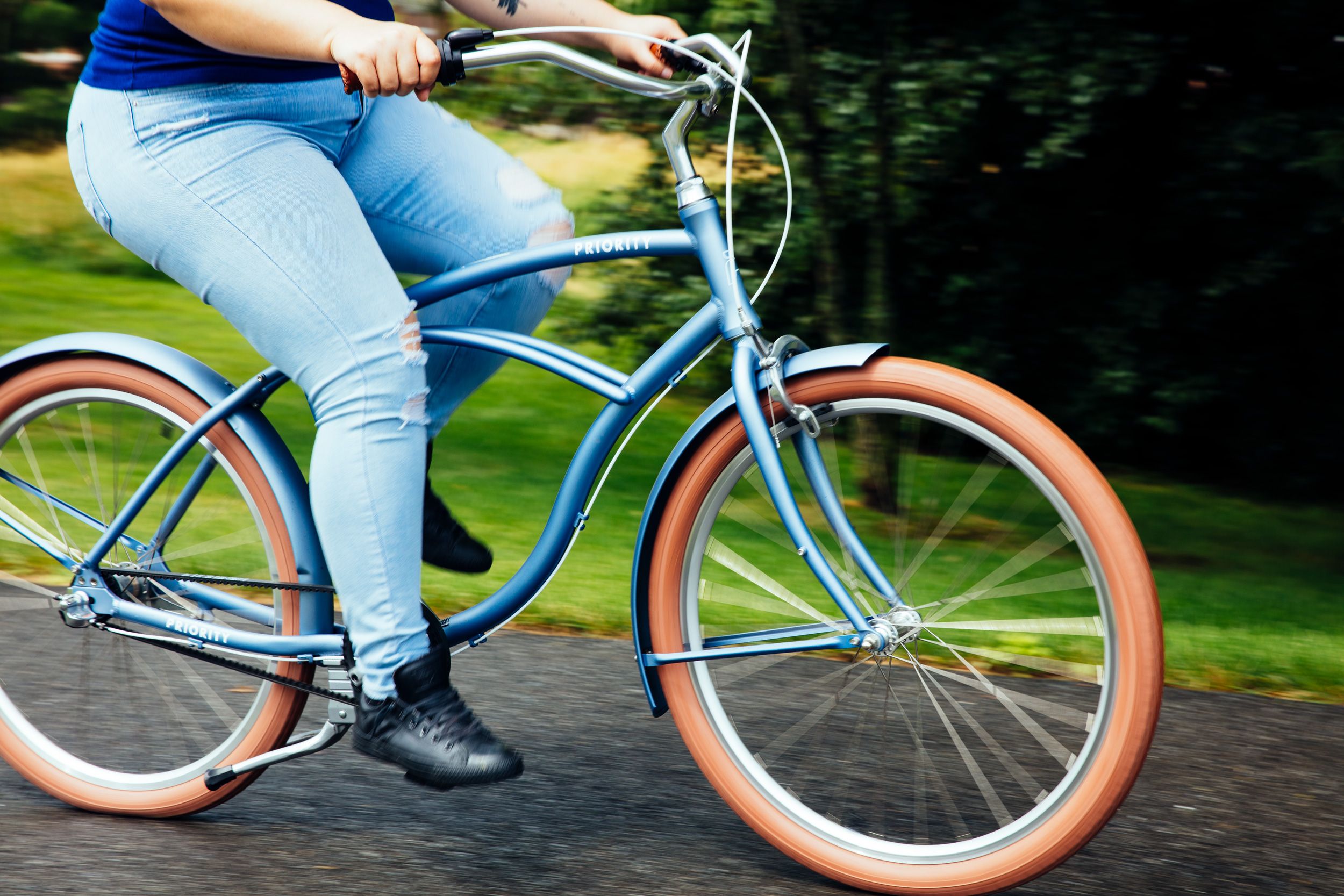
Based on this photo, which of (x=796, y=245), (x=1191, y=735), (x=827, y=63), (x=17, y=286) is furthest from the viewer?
(x=17, y=286)

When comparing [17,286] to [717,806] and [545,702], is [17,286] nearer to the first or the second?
[545,702]

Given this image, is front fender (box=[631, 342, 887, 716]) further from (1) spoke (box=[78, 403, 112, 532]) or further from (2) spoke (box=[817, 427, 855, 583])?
(1) spoke (box=[78, 403, 112, 532])

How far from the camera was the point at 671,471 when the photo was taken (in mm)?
2432

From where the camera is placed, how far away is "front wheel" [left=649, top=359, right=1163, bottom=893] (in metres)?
2.17

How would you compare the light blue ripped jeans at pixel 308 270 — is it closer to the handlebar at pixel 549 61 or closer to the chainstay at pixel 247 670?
the chainstay at pixel 247 670

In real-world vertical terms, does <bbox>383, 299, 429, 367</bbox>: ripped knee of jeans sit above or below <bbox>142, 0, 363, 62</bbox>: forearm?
below

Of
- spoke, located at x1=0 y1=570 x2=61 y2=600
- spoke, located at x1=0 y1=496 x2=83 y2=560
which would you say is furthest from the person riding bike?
spoke, located at x1=0 y1=570 x2=61 y2=600

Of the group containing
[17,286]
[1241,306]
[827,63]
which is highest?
[827,63]

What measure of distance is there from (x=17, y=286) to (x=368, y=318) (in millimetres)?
9475

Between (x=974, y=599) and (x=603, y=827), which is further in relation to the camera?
(x=603, y=827)

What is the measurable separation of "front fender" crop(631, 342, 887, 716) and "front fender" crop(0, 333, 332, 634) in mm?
593

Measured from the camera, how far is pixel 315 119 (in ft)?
8.13

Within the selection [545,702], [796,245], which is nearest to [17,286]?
[796,245]

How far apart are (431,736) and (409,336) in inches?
27.6
